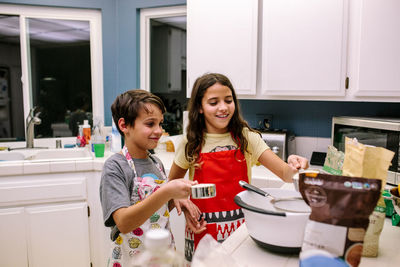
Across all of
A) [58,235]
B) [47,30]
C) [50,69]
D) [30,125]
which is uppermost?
[47,30]

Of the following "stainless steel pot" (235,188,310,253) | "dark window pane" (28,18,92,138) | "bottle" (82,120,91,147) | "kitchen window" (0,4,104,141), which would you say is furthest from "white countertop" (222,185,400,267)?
"dark window pane" (28,18,92,138)

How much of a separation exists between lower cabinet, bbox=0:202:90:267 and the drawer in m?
0.05

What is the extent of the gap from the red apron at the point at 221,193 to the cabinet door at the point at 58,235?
1097 millimetres

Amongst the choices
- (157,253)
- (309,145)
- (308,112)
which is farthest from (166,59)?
(157,253)

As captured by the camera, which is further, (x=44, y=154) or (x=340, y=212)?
(x=44, y=154)

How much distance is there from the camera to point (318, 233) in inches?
25.5

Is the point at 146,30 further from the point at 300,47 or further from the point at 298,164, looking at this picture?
the point at 298,164

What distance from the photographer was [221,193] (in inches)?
58.4

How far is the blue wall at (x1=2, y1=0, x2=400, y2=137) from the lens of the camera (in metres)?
2.51

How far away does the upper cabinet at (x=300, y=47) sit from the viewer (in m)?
1.99

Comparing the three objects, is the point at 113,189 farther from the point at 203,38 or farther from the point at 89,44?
the point at 89,44

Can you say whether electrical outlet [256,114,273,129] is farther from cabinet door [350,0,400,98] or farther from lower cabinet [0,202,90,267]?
lower cabinet [0,202,90,267]

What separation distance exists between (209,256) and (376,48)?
1.81 m

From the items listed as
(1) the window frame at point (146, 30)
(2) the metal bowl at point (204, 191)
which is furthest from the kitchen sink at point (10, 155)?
(2) the metal bowl at point (204, 191)
